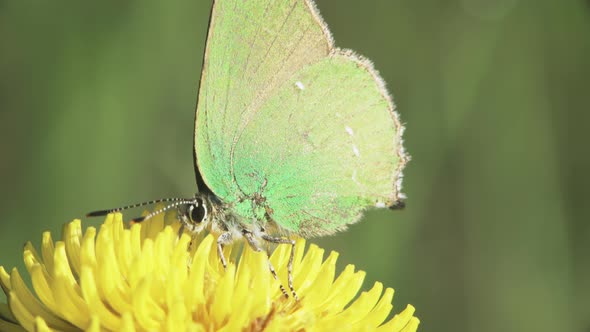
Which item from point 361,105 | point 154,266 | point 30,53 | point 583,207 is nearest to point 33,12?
point 30,53

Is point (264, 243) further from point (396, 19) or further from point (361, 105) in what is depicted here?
point (396, 19)

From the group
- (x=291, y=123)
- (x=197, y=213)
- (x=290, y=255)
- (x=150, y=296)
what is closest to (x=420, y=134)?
(x=291, y=123)

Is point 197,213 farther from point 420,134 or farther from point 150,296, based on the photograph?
point 420,134

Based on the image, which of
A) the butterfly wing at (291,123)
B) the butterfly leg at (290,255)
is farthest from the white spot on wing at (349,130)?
→ the butterfly leg at (290,255)

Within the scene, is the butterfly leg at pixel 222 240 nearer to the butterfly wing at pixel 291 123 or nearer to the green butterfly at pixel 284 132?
the green butterfly at pixel 284 132

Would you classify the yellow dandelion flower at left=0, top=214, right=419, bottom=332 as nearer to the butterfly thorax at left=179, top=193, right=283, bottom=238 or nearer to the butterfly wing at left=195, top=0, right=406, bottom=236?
the butterfly thorax at left=179, top=193, right=283, bottom=238

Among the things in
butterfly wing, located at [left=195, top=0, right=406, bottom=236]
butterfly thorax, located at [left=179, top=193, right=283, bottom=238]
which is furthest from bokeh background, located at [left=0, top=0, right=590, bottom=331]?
butterfly thorax, located at [left=179, top=193, right=283, bottom=238]
